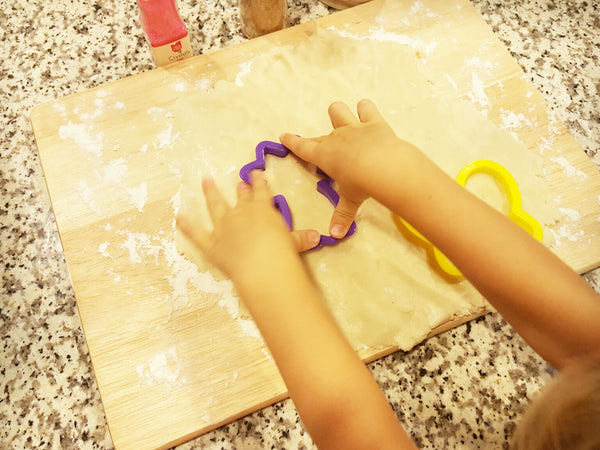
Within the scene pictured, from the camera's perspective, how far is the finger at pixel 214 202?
583 millimetres

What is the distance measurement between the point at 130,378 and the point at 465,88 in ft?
2.11

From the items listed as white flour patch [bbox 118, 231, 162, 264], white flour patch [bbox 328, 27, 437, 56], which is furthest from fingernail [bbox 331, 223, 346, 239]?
white flour patch [bbox 328, 27, 437, 56]

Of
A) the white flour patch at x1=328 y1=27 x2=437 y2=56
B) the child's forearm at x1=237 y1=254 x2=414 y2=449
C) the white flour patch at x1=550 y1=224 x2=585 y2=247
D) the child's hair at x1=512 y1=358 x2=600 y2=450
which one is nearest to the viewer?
the child's hair at x1=512 y1=358 x2=600 y2=450

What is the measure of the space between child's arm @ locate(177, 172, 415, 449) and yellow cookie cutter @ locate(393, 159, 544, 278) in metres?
0.21

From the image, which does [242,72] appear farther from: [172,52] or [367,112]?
[367,112]

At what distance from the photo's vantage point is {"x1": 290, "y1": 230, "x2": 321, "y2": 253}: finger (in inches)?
24.2

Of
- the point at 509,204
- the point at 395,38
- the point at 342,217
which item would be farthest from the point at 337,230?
the point at 395,38

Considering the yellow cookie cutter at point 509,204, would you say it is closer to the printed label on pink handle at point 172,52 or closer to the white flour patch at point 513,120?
→ the white flour patch at point 513,120

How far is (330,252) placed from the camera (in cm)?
66

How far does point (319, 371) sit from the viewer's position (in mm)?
470

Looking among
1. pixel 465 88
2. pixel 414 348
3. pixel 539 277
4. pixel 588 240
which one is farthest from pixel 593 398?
pixel 465 88

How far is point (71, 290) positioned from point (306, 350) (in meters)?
0.37

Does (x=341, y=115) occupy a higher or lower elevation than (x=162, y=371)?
higher

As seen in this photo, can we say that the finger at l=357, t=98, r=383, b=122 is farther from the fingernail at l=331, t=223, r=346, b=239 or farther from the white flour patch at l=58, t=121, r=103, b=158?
the white flour patch at l=58, t=121, r=103, b=158
